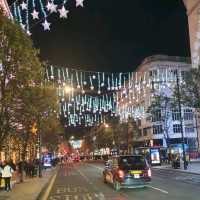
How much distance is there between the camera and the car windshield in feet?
76.3

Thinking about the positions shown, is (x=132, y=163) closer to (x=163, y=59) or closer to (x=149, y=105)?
(x=149, y=105)

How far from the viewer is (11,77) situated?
67.7ft

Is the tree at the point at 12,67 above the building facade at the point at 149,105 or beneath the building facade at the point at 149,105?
beneath

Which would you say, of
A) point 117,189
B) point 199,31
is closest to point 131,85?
point 199,31

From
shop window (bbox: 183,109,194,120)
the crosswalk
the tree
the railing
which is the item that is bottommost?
the crosswalk

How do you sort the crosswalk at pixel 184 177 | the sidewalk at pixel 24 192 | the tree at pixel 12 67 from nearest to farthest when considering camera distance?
the tree at pixel 12 67 < the sidewalk at pixel 24 192 < the crosswalk at pixel 184 177

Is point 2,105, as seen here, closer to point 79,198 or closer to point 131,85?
point 79,198

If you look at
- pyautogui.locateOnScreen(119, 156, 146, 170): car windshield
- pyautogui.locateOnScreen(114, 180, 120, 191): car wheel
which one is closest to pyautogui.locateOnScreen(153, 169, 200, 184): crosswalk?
pyautogui.locateOnScreen(119, 156, 146, 170): car windshield

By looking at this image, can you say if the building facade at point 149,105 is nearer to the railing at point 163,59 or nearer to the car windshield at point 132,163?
the railing at point 163,59

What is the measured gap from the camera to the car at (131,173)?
22922mm

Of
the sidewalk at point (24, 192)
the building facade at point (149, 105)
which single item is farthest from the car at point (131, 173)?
the building facade at point (149, 105)

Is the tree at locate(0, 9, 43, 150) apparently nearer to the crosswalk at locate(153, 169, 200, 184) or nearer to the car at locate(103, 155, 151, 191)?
the car at locate(103, 155, 151, 191)

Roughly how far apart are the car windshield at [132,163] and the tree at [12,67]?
619 centimetres

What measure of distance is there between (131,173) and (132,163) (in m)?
0.89
